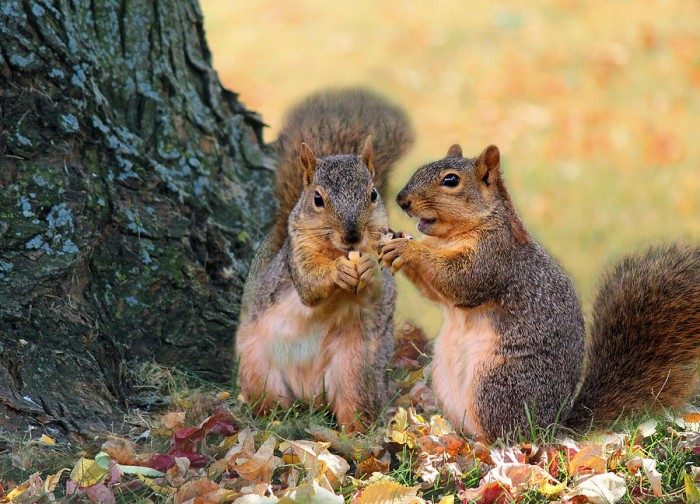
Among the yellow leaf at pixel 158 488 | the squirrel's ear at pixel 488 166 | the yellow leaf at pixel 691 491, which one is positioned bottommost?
the yellow leaf at pixel 691 491

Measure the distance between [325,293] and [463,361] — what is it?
0.49m

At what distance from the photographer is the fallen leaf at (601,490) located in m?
3.01

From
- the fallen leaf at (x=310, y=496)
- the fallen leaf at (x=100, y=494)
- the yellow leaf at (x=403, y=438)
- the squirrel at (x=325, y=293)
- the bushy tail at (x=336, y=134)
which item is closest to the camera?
the fallen leaf at (x=310, y=496)

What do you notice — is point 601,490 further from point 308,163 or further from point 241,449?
point 308,163

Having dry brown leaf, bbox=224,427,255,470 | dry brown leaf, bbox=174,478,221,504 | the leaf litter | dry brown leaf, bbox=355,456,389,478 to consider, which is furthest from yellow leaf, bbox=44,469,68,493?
dry brown leaf, bbox=355,456,389,478

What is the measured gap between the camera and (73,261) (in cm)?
374

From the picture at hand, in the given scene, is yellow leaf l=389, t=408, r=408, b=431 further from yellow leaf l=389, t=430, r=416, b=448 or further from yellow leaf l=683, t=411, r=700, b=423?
yellow leaf l=683, t=411, r=700, b=423

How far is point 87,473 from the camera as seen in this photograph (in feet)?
10.2

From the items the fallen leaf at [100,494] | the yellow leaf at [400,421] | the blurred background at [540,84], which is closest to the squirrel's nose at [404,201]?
the yellow leaf at [400,421]

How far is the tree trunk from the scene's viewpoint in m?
3.62

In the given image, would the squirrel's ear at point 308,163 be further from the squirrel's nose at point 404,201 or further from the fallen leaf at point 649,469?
the fallen leaf at point 649,469

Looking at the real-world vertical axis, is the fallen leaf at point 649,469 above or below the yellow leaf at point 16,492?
below

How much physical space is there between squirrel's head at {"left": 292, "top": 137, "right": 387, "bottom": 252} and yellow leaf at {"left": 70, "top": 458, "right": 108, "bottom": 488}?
3.26ft

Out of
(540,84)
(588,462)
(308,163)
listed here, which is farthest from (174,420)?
(540,84)
